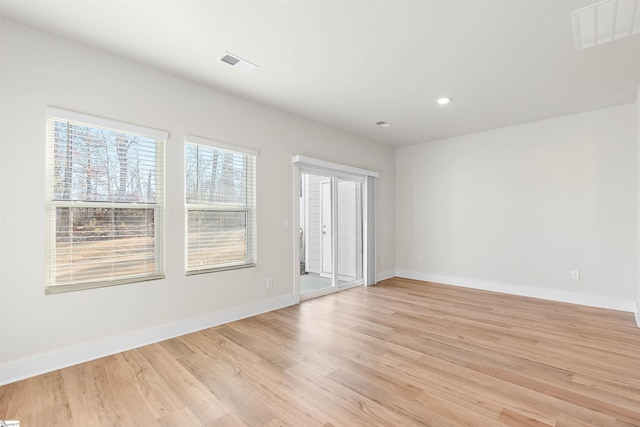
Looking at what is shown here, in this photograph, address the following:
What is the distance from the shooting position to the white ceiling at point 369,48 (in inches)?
83.7

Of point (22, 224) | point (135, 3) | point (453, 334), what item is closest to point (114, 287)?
point (22, 224)

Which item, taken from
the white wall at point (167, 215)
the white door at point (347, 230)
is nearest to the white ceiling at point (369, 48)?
the white wall at point (167, 215)

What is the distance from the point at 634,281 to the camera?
3820 mm

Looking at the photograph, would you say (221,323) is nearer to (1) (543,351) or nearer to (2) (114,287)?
Answer: (2) (114,287)

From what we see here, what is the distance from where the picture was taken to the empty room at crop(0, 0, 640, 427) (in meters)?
2.09

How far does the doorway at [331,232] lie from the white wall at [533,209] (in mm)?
1284

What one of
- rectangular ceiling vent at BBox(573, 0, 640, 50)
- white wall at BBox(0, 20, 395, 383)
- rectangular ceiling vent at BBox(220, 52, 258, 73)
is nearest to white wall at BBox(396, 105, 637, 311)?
rectangular ceiling vent at BBox(573, 0, 640, 50)

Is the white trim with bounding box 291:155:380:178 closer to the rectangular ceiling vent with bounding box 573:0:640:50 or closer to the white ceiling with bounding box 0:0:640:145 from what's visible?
the white ceiling with bounding box 0:0:640:145

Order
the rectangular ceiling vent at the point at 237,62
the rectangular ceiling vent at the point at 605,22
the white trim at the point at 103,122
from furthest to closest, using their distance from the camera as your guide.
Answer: the rectangular ceiling vent at the point at 237,62 < the white trim at the point at 103,122 < the rectangular ceiling vent at the point at 605,22

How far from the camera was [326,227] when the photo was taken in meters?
5.19

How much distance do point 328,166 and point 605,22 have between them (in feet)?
10.5

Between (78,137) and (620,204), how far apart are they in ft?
20.4

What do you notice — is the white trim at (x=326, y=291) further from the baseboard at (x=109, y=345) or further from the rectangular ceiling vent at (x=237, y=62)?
the rectangular ceiling vent at (x=237, y=62)

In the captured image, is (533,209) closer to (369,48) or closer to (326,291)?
(326,291)
